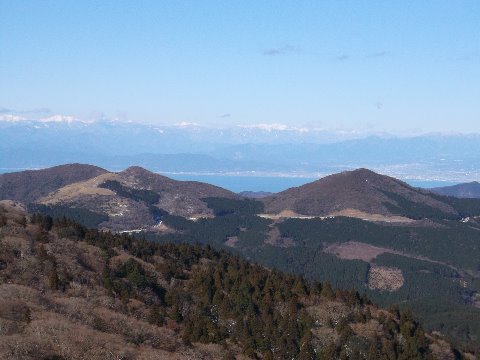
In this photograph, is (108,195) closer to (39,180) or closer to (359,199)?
(39,180)

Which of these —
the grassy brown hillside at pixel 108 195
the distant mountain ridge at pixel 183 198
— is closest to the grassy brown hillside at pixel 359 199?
the distant mountain ridge at pixel 183 198

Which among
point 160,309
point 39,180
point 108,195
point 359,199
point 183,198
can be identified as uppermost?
point 39,180

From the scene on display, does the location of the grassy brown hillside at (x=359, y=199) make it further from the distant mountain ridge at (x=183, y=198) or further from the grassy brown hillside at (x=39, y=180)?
the grassy brown hillside at (x=39, y=180)

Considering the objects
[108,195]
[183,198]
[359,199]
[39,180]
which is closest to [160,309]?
[108,195]

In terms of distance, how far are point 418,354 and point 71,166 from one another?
6442 inches

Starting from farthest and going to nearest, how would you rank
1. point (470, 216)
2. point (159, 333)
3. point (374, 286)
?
point (470, 216), point (374, 286), point (159, 333)

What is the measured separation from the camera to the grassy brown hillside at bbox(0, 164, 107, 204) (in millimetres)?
173875

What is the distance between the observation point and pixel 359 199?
160 m

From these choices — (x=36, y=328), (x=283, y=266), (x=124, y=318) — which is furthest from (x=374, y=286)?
(x=36, y=328)

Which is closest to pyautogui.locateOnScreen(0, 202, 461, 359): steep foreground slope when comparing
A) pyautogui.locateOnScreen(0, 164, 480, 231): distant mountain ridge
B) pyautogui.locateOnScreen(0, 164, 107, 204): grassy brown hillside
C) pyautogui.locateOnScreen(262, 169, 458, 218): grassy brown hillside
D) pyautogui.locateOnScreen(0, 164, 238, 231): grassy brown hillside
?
pyautogui.locateOnScreen(0, 164, 238, 231): grassy brown hillside

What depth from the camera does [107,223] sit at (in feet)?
437

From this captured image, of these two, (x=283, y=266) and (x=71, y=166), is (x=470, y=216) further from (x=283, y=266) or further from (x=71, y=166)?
(x=71, y=166)

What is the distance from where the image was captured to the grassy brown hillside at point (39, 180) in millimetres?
173875

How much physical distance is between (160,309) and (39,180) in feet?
500
